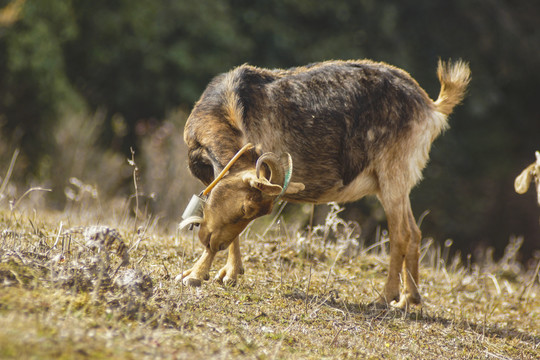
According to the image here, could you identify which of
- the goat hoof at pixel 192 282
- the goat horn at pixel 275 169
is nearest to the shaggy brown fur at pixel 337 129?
the goat hoof at pixel 192 282

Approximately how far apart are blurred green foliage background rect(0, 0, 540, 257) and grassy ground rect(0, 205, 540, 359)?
6411mm

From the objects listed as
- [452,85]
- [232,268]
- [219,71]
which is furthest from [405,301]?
[219,71]

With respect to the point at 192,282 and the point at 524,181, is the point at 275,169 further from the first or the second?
the point at 524,181

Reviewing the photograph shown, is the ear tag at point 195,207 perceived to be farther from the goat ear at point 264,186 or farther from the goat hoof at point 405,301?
the goat hoof at point 405,301

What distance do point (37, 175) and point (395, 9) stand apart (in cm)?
940

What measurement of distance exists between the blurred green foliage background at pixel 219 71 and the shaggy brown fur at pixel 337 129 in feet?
22.1

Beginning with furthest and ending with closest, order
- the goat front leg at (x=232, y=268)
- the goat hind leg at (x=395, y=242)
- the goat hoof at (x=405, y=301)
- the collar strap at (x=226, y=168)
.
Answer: the goat hind leg at (x=395, y=242)
the goat hoof at (x=405, y=301)
the goat front leg at (x=232, y=268)
the collar strap at (x=226, y=168)

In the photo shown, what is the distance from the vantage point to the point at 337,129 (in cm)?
512

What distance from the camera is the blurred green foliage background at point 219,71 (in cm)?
1252

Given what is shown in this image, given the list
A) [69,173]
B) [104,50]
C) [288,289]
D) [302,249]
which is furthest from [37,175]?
[288,289]

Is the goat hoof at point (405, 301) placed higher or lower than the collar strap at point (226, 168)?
lower

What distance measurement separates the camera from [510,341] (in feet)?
15.1

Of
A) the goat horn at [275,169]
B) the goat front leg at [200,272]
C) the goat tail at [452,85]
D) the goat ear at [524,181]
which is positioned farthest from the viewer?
the goat tail at [452,85]

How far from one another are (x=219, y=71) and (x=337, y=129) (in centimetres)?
896
